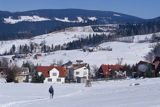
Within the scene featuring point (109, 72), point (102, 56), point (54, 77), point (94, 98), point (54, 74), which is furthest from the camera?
point (102, 56)

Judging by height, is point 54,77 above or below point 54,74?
below

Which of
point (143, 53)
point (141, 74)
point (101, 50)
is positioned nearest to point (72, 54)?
point (101, 50)

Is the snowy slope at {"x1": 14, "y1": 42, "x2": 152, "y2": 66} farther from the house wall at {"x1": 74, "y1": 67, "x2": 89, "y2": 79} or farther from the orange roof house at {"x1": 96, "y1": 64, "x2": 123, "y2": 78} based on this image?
the house wall at {"x1": 74, "y1": 67, "x2": 89, "y2": 79}

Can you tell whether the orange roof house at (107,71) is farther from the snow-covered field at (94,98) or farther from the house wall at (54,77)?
the snow-covered field at (94,98)

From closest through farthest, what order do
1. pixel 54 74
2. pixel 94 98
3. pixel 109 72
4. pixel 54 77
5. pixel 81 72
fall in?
pixel 94 98, pixel 54 77, pixel 54 74, pixel 109 72, pixel 81 72

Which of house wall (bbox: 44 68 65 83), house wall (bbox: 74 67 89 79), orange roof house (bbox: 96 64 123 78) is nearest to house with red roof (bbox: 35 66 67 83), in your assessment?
house wall (bbox: 44 68 65 83)

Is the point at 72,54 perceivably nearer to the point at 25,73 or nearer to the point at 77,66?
the point at 77,66

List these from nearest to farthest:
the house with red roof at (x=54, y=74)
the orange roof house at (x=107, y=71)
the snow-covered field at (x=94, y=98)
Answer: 1. the snow-covered field at (x=94, y=98)
2. the house with red roof at (x=54, y=74)
3. the orange roof house at (x=107, y=71)

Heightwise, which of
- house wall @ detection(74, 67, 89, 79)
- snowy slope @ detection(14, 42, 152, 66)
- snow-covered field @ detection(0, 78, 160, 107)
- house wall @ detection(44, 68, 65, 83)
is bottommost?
snow-covered field @ detection(0, 78, 160, 107)

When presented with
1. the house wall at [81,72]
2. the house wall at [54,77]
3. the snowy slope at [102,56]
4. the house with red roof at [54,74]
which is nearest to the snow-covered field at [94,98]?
the house wall at [54,77]

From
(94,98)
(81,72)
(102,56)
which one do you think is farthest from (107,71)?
(94,98)

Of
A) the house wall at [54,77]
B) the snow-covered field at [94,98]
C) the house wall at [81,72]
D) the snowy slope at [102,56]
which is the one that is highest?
the snowy slope at [102,56]

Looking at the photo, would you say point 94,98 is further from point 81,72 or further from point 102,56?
point 102,56

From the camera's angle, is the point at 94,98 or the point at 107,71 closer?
the point at 94,98
